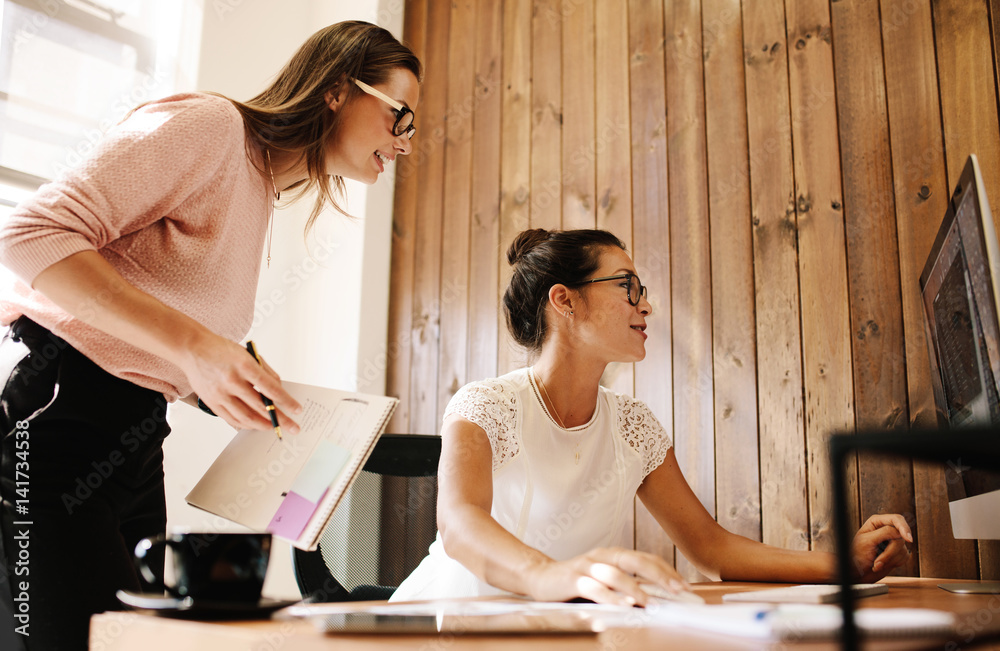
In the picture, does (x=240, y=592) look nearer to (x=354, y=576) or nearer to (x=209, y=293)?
(x=209, y=293)

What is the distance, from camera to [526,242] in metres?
1.80

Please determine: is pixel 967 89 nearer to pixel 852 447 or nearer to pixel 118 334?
pixel 852 447

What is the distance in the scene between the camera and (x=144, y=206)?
93 centimetres

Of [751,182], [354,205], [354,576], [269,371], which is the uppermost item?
[354,205]

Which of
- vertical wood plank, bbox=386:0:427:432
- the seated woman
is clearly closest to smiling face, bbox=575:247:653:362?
the seated woman

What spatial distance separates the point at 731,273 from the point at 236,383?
153cm

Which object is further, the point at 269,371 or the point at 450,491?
the point at 450,491

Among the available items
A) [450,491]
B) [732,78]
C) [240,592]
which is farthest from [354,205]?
[240,592]

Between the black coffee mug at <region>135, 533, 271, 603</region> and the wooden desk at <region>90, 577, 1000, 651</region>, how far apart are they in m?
0.04

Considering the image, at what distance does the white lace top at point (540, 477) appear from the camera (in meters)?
1.38

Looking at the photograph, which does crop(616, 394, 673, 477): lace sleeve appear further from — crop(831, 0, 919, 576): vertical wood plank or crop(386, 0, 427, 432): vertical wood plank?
crop(386, 0, 427, 432): vertical wood plank

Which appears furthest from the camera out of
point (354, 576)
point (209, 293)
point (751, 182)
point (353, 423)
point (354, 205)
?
point (354, 205)

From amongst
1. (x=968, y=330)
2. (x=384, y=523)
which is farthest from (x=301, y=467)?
(x=968, y=330)

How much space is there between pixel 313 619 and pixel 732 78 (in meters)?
1.96
